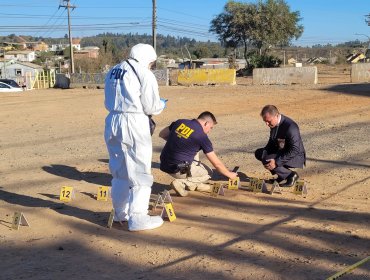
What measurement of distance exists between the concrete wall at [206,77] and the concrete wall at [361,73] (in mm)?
7785

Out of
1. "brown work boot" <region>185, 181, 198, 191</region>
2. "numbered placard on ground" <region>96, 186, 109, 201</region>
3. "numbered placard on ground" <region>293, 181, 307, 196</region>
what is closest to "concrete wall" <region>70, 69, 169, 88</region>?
"brown work boot" <region>185, 181, 198, 191</region>

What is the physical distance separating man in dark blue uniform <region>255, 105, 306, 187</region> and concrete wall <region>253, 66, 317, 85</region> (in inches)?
941

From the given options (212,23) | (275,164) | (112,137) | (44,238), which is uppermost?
(212,23)

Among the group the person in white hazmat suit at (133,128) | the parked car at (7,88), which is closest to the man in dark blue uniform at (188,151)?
the person in white hazmat suit at (133,128)

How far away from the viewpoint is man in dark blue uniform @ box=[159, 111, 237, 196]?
6512 mm

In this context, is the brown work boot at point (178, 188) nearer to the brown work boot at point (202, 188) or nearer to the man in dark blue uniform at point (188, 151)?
the man in dark blue uniform at point (188, 151)

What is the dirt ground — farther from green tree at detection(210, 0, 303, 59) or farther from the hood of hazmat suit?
green tree at detection(210, 0, 303, 59)

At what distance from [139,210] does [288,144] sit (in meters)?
2.66

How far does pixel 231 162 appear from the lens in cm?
921

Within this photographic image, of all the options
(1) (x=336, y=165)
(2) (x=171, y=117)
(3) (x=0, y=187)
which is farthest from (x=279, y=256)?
(2) (x=171, y=117)

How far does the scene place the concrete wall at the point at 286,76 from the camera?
30.5 m

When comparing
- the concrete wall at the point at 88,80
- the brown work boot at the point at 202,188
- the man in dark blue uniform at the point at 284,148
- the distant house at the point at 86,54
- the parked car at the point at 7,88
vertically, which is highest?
the distant house at the point at 86,54

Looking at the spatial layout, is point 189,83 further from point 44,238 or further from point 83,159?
point 44,238

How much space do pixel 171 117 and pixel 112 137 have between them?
12.0 m
